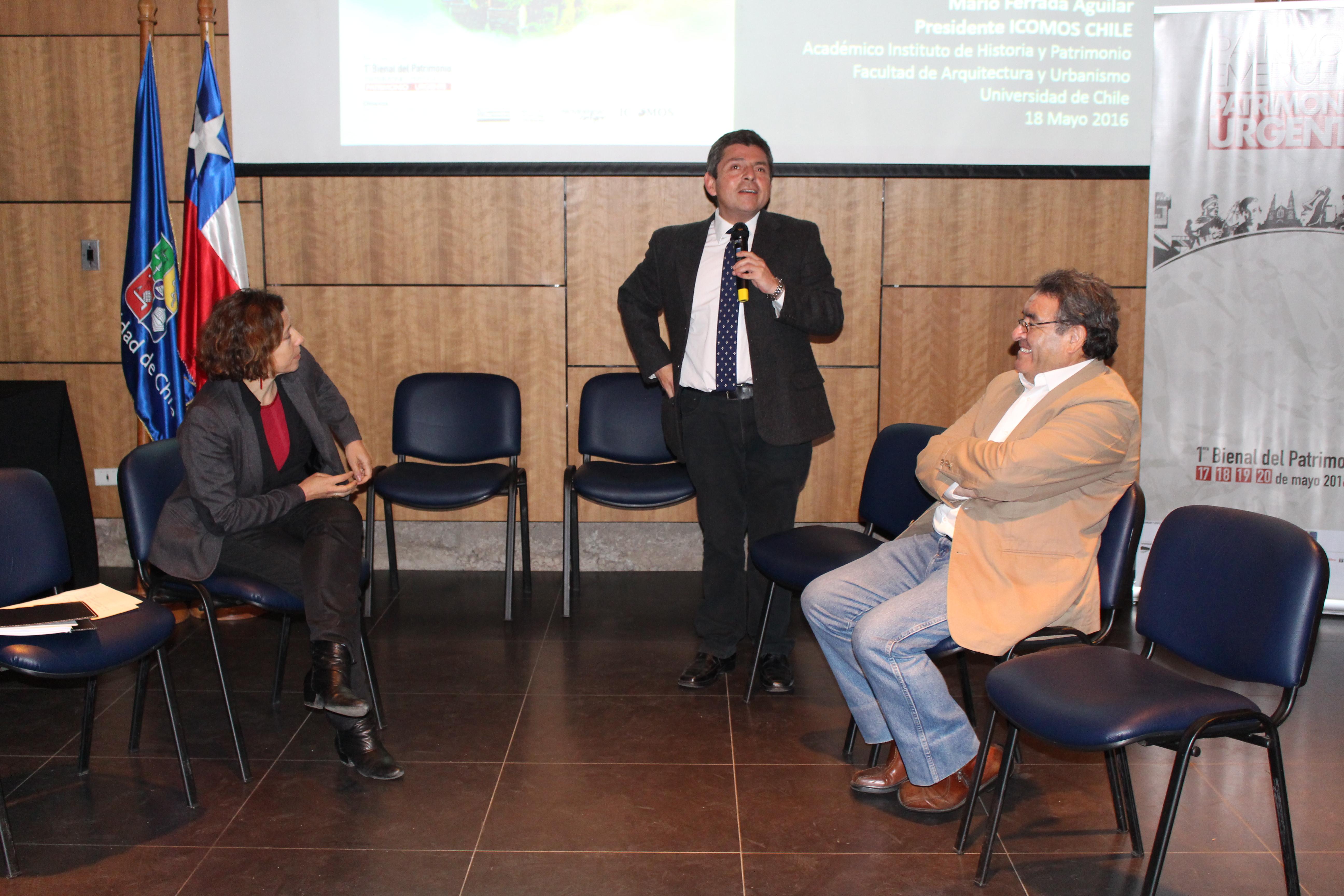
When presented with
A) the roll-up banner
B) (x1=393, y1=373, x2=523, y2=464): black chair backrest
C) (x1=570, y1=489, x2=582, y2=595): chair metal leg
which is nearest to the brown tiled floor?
(x1=570, y1=489, x2=582, y2=595): chair metal leg

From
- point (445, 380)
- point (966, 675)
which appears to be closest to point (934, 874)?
point (966, 675)

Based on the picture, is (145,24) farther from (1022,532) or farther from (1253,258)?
(1253,258)

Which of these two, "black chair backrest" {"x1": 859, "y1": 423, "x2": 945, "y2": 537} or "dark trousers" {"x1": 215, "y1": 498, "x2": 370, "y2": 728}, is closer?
"dark trousers" {"x1": 215, "y1": 498, "x2": 370, "y2": 728}

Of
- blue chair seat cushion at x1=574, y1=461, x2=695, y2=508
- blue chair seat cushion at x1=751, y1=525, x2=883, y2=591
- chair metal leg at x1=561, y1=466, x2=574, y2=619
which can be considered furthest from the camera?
chair metal leg at x1=561, y1=466, x2=574, y2=619

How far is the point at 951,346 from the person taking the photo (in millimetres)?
4582

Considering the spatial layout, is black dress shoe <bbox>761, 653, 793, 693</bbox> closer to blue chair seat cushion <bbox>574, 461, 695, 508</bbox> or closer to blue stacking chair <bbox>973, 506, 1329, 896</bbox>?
blue chair seat cushion <bbox>574, 461, 695, 508</bbox>

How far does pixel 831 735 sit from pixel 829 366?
1974mm

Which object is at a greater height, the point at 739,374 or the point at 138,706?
the point at 739,374

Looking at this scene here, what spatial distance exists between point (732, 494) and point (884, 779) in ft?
3.78

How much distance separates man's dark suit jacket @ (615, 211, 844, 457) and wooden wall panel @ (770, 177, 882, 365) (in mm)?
873

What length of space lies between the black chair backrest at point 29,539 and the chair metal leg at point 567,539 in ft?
6.07

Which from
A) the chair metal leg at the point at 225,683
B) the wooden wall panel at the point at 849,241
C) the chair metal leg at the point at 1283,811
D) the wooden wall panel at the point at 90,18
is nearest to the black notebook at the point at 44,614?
the chair metal leg at the point at 225,683

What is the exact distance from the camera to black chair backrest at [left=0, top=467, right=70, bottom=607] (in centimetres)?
264

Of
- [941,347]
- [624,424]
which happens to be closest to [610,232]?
[624,424]
